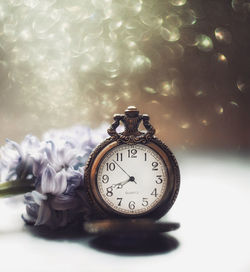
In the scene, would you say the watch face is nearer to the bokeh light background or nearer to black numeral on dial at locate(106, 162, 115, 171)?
black numeral on dial at locate(106, 162, 115, 171)

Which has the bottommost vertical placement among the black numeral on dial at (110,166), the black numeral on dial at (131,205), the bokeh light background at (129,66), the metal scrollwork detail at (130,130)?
the black numeral on dial at (131,205)

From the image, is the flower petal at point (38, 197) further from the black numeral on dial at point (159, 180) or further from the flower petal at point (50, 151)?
the black numeral on dial at point (159, 180)

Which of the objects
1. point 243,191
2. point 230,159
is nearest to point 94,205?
point 243,191

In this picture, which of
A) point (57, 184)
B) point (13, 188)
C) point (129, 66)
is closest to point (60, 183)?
point (57, 184)

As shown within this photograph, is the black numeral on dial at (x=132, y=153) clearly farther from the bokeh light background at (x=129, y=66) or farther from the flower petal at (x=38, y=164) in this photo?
the bokeh light background at (x=129, y=66)

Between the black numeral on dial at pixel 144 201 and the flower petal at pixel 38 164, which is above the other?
the flower petal at pixel 38 164

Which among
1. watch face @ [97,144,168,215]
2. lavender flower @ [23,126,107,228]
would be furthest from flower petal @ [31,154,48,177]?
watch face @ [97,144,168,215]

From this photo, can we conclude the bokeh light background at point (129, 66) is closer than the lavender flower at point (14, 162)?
No

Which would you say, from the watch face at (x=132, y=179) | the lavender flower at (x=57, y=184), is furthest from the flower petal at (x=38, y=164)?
the watch face at (x=132, y=179)
